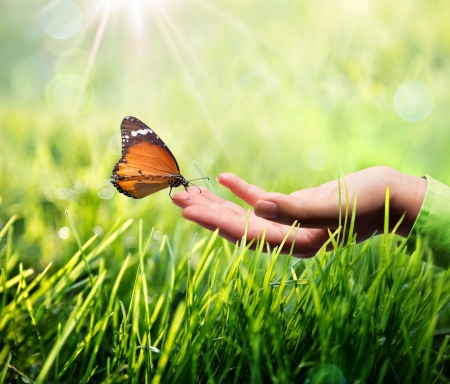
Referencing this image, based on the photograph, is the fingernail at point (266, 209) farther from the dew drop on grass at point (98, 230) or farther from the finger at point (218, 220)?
the dew drop on grass at point (98, 230)

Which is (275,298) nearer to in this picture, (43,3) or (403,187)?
(403,187)

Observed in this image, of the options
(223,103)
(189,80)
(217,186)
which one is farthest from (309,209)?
(189,80)

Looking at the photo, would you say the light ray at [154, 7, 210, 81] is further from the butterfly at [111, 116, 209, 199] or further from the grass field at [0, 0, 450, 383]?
the butterfly at [111, 116, 209, 199]

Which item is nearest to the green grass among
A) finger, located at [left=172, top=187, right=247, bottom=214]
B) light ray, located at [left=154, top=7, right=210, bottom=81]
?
finger, located at [left=172, top=187, right=247, bottom=214]

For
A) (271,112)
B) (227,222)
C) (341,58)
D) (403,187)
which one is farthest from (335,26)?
(227,222)

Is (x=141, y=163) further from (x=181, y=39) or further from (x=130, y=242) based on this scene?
(x=181, y=39)

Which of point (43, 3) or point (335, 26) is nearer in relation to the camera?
point (335, 26)

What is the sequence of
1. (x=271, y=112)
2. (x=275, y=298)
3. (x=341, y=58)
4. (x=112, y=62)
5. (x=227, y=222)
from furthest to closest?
(x=112, y=62) → (x=341, y=58) → (x=271, y=112) → (x=227, y=222) → (x=275, y=298)
